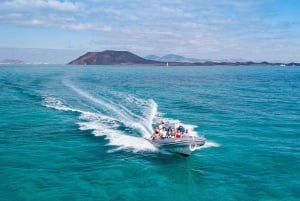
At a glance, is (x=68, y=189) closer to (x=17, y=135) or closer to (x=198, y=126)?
(x=17, y=135)

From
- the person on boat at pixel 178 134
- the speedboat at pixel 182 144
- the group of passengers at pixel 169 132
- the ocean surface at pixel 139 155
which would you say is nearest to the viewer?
the ocean surface at pixel 139 155

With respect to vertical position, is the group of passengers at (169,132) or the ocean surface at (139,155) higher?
the group of passengers at (169,132)

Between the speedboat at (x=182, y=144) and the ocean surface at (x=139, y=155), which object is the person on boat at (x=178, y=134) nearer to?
the speedboat at (x=182, y=144)

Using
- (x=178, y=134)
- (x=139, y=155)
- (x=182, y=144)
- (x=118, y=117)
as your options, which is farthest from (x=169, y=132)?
(x=118, y=117)

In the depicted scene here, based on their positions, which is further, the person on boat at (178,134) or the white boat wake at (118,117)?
the white boat wake at (118,117)

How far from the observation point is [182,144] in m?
32.8

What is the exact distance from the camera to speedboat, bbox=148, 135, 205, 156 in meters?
32.8

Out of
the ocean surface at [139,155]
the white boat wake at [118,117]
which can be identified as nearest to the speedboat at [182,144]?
the ocean surface at [139,155]

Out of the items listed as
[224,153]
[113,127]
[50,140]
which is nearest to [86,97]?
[113,127]

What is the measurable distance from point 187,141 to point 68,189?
1105 centimetres

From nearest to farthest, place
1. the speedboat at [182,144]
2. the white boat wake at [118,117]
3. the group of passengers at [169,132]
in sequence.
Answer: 1. the speedboat at [182,144]
2. the group of passengers at [169,132]
3. the white boat wake at [118,117]

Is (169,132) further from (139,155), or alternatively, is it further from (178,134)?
(139,155)

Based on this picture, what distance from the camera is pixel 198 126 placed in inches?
1805

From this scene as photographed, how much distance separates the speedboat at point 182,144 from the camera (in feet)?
108
